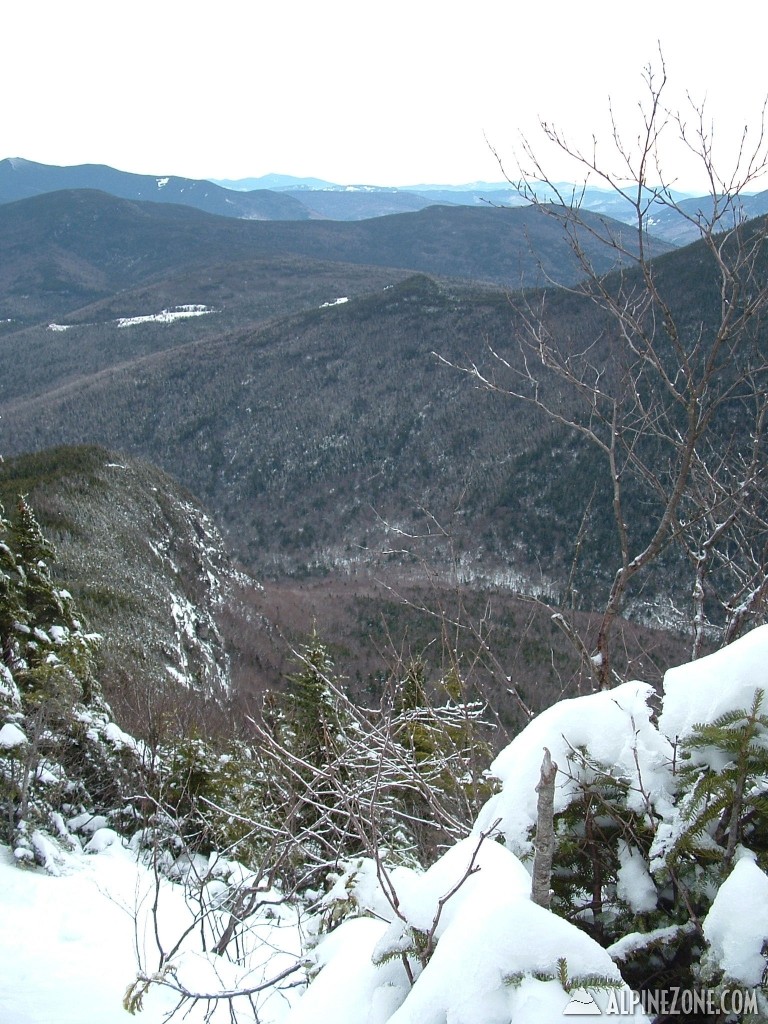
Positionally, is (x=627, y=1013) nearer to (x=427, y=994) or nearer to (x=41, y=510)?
(x=427, y=994)

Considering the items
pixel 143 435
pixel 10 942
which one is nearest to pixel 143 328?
pixel 143 435

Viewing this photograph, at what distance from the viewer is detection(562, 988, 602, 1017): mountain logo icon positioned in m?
1.27

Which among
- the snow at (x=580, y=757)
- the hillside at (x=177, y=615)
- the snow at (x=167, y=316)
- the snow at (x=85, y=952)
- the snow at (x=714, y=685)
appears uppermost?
the snow at (x=167, y=316)

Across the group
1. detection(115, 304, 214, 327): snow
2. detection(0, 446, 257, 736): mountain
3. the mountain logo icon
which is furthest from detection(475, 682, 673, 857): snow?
detection(115, 304, 214, 327): snow

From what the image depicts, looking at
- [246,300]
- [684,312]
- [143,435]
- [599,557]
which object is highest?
[246,300]

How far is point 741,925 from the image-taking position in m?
1.40

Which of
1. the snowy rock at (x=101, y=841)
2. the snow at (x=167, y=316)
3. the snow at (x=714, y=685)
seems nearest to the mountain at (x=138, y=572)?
the snowy rock at (x=101, y=841)

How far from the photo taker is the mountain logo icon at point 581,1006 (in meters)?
1.27

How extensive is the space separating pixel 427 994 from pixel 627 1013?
1.23 ft

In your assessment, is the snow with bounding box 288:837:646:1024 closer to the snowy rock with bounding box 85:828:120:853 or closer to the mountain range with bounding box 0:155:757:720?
the snowy rock with bounding box 85:828:120:853

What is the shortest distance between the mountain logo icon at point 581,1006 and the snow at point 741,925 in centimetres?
31

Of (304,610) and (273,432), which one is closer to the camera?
(304,610)

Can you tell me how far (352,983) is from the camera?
66.3 inches

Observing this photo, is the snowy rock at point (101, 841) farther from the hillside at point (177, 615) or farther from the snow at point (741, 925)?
the snow at point (741, 925)
